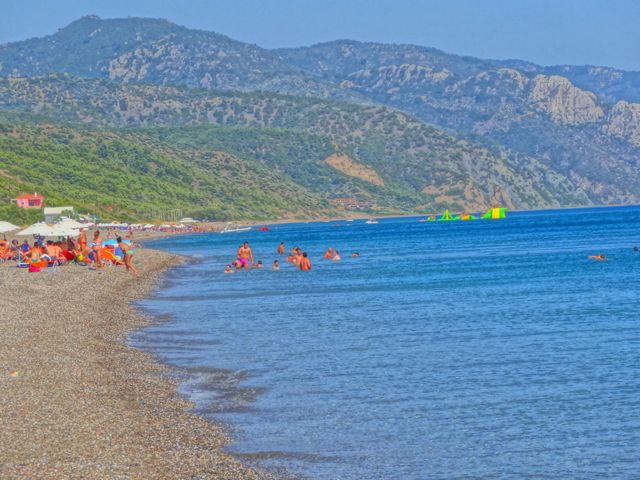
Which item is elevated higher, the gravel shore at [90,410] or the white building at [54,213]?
the gravel shore at [90,410]

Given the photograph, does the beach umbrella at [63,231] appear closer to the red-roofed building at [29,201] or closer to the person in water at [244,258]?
the person in water at [244,258]

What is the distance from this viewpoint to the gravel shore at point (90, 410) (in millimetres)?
16453

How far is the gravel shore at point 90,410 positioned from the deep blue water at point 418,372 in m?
0.96

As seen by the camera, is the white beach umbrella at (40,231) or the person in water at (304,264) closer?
the person in water at (304,264)

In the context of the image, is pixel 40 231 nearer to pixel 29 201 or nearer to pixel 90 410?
pixel 90 410

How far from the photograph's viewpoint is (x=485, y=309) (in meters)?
41.8

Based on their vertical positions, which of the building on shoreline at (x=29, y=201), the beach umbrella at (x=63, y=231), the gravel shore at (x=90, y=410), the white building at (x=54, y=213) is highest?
the gravel shore at (x=90, y=410)

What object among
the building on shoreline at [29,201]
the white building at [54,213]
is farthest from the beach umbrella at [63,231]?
the building on shoreline at [29,201]

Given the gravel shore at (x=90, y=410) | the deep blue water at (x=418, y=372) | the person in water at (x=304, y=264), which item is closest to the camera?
the gravel shore at (x=90, y=410)

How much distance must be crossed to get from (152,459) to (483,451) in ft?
19.0

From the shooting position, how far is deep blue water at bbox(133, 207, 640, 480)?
18.4 m

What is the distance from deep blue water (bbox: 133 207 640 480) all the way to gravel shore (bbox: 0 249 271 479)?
0.96 metres

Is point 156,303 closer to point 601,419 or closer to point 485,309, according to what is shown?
point 485,309

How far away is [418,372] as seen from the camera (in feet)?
85.7
